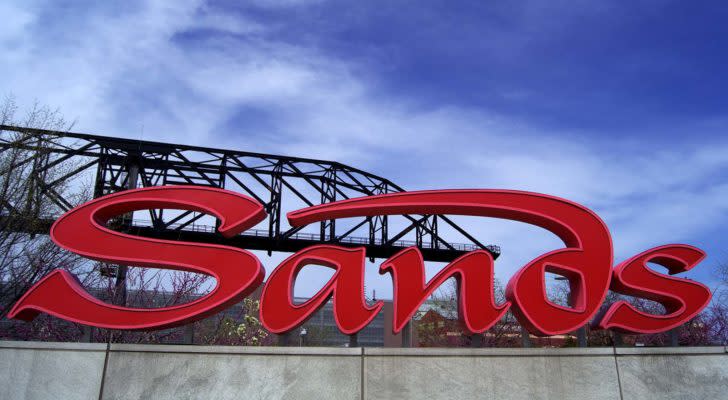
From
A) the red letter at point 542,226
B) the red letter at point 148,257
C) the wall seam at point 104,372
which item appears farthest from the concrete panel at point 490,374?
the wall seam at point 104,372

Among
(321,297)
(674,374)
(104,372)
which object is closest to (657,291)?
(674,374)

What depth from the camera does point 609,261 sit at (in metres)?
12.2

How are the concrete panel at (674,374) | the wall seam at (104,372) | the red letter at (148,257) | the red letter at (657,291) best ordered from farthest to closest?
the red letter at (657,291)
the concrete panel at (674,374)
the red letter at (148,257)
the wall seam at (104,372)

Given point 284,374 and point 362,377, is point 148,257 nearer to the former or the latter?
point 284,374

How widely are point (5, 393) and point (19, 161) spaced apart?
388 inches

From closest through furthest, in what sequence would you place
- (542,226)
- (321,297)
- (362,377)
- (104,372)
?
(104,372) < (362,377) < (321,297) < (542,226)

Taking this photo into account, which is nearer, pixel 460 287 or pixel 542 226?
pixel 460 287

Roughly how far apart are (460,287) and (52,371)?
7926mm

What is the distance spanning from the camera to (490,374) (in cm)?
1133

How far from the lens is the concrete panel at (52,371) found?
35.5ft

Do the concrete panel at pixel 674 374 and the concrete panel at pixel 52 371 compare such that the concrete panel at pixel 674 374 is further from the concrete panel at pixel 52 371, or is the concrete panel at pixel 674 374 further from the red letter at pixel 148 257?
the concrete panel at pixel 52 371

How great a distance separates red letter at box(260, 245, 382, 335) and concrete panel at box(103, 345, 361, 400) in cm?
57

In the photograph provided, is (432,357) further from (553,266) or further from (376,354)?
(553,266)

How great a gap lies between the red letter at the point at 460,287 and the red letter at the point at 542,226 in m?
0.53
